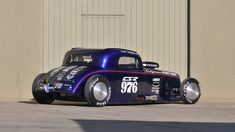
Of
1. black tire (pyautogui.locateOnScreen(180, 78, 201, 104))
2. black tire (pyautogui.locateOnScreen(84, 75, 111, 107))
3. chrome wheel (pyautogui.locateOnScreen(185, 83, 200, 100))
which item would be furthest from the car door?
chrome wheel (pyautogui.locateOnScreen(185, 83, 200, 100))

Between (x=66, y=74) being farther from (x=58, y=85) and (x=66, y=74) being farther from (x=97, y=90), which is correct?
(x=97, y=90)

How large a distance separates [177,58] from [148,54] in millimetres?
1007

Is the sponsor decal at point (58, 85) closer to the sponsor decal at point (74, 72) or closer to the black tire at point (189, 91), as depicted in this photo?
the sponsor decal at point (74, 72)

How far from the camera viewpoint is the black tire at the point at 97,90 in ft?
53.9

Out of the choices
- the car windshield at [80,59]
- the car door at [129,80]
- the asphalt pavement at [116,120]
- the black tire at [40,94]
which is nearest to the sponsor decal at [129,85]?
the car door at [129,80]

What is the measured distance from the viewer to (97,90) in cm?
1664

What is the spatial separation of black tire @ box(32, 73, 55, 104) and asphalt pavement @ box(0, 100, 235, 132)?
1546 mm

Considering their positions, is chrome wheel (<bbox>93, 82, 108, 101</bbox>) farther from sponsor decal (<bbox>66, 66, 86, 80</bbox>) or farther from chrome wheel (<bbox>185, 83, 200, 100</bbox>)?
chrome wheel (<bbox>185, 83, 200, 100</bbox>)

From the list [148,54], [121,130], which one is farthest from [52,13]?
[121,130]

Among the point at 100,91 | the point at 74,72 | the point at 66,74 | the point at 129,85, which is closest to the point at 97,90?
the point at 100,91

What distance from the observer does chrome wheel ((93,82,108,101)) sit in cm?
1661

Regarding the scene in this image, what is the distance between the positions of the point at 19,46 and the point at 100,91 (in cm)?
561

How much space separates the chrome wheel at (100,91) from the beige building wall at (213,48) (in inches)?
242

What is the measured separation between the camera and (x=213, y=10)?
22.3 m
